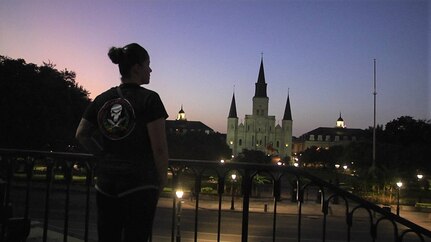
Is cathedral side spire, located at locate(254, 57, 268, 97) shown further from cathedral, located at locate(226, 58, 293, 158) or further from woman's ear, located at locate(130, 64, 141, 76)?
woman's ear, located at locate(130, 64, 141, 76)

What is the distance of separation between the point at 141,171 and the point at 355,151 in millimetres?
67485

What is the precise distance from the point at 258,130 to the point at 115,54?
524ft

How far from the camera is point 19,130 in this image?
37969 millimetres

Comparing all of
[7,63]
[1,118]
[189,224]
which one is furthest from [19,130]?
[189,224]

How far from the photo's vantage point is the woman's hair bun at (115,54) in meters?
3.47

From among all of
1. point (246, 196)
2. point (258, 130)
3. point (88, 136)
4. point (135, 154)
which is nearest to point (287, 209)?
point (246, 196)

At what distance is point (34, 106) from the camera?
3856cm

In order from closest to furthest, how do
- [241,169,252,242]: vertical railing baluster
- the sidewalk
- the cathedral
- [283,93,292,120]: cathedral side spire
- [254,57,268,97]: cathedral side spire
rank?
[241,169,252,242]: vertical railing baluster
the sidewalk
[254,57,268,97]: cathedral side spire
the cathedral
[283,93,292,120]: cathedral side spire

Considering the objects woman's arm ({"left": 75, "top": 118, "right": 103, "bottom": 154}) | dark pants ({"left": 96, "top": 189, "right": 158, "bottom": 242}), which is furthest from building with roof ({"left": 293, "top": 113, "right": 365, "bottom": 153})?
dark pants ({"left": 96, "top": 189, "right": 158, "bottom": 242})

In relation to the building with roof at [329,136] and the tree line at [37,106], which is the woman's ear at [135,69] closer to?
the tree line at [37,106]

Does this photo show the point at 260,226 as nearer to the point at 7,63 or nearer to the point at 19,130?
the point at 19,130

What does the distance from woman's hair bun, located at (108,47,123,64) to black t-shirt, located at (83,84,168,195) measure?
0.31 metres

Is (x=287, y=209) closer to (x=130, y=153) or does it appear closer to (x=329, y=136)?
(x=130, y=153)

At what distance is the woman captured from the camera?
10.8 ft
